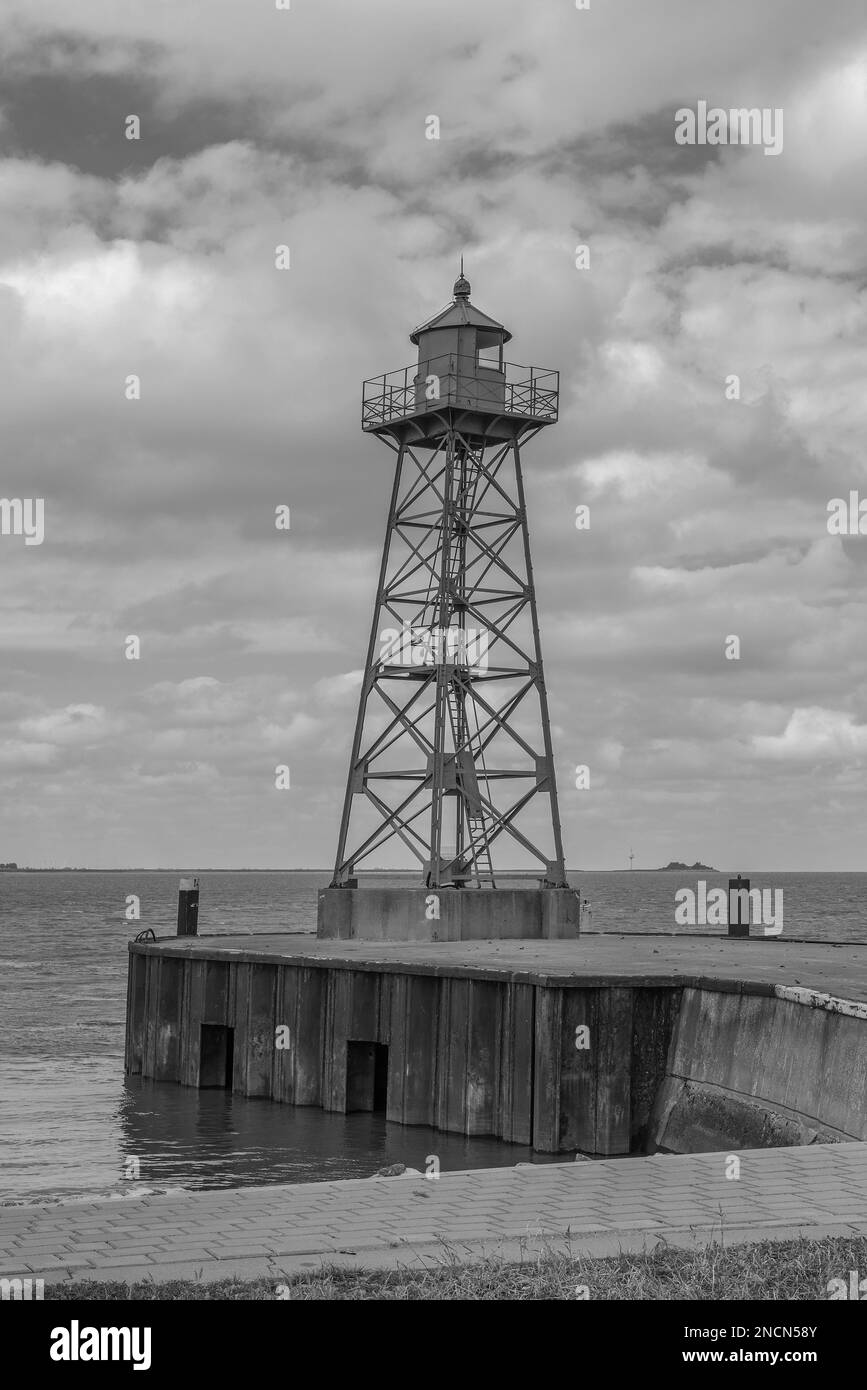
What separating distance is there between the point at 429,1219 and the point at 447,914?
22.4 meters

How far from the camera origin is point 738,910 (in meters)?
35.8

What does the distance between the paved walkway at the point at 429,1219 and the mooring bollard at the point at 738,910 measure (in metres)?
24.2

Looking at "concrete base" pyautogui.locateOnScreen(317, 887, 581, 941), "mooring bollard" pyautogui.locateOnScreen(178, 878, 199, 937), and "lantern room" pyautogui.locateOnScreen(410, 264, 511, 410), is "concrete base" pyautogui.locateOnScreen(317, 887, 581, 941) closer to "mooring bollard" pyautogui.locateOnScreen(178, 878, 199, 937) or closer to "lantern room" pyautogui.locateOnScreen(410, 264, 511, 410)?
"mooring bollard" pyautogui.locateOnScreen(178, 878, 199, 937)

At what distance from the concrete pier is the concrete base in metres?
1.84

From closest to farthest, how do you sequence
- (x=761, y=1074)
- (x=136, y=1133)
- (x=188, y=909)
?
(x=761, y=1074) → (x=136, y=1133) → (x=188, y=909)

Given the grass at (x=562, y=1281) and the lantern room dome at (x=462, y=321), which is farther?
the lantern room dome at (x=462, y=321)

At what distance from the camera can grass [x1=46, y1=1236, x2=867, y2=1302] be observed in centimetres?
788

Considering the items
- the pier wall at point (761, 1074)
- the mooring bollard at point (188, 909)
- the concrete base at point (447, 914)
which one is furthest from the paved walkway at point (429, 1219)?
the mooring bollard at point (188, 909)

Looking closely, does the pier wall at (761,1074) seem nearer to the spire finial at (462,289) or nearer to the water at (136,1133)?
the water at (136,1133)

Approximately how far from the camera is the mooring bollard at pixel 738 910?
35.7 meters

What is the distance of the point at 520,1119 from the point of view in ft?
69.5

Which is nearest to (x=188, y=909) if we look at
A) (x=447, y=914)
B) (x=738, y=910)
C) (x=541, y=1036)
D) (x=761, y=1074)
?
(x=447, y=914)

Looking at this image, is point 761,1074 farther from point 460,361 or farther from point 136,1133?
point 460,361
